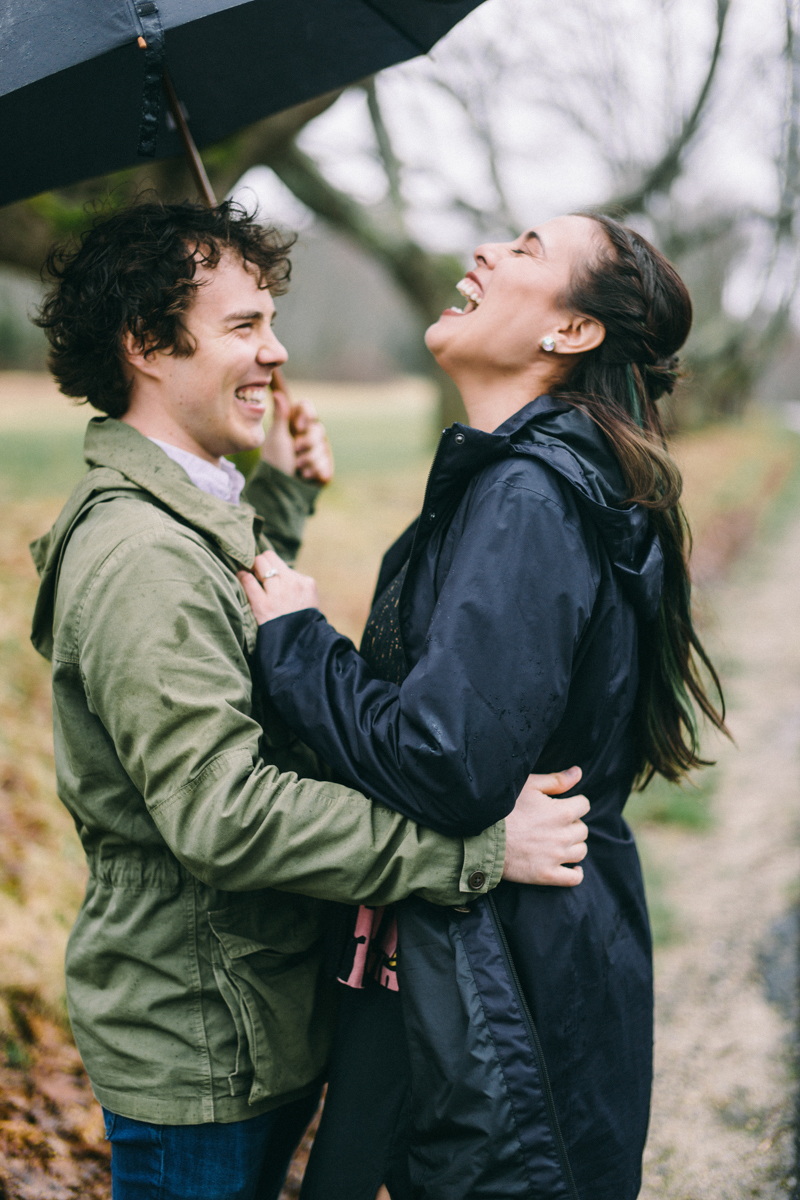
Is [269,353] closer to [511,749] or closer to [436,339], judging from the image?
[436,339]

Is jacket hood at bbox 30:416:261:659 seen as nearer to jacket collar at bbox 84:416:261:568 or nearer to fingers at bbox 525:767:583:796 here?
jacket collar at bbox 84:416:261:568

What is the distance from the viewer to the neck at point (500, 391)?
207cm

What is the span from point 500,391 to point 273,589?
0.72m

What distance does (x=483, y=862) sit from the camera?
1.62 m

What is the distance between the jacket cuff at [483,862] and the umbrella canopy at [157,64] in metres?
1.53

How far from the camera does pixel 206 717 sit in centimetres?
156

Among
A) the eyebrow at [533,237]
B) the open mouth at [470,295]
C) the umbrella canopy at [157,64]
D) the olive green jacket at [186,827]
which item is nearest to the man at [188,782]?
the olive green jacket at [186,827]

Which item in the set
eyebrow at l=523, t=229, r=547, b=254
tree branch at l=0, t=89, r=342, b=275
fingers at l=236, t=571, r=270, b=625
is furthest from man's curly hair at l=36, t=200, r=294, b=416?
tree branch at l=0, t=89, r=342, b=275

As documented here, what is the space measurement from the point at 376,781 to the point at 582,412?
0.85 meters

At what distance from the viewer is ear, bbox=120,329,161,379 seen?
6.28 feet

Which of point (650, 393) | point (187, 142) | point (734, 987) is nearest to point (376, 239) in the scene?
point (187, 142)

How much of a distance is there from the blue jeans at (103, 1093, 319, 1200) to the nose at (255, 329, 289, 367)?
62.0 inches

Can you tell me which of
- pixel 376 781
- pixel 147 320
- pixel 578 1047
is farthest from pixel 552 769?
pixel 147 320

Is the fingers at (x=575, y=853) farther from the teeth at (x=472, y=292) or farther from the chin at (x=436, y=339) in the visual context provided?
the teeth at (x=472, y=292)
